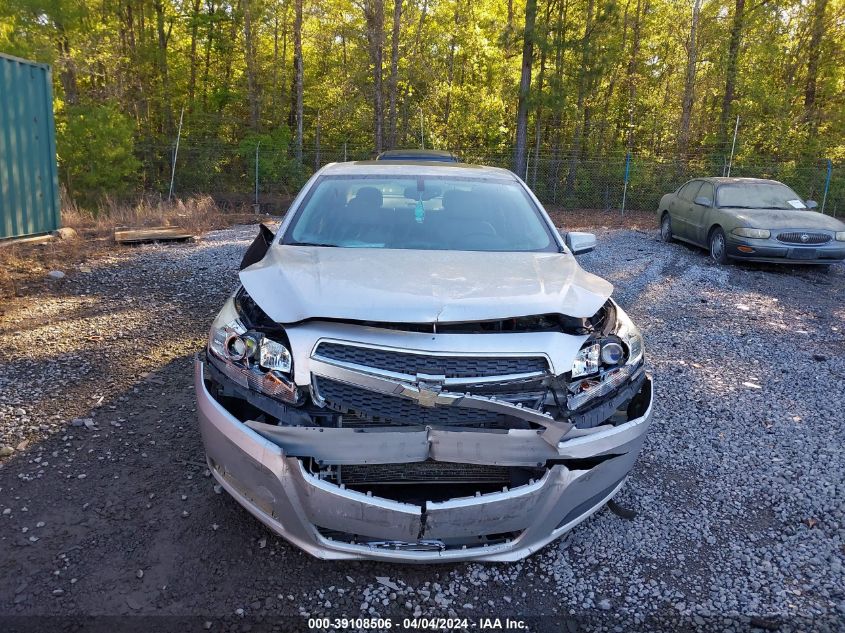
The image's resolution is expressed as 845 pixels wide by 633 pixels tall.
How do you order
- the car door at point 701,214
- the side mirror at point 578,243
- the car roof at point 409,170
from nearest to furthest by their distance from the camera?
the side mirror at point 578,243 < the car roof at point 409,170 < the car door at point 701,214

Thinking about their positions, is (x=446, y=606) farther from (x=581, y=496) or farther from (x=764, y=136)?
(x=764, y=136)

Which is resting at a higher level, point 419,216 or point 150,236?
point 419,216

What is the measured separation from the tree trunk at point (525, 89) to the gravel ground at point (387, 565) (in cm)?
1698

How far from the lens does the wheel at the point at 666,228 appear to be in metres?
12.9

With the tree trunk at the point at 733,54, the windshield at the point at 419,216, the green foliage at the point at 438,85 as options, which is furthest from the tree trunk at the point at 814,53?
the windshield at the point at 419,216

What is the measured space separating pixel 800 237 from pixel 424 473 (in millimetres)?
9626

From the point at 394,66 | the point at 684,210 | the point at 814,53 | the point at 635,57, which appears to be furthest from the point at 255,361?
the point at 635,57

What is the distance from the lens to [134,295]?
7312mm

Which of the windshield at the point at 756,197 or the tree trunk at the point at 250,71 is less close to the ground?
the tree trunk at the point at 250,71

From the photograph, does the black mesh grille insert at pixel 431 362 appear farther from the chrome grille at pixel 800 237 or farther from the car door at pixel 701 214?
the car door at pixel 701 214

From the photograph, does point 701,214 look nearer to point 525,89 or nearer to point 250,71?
point 525,89

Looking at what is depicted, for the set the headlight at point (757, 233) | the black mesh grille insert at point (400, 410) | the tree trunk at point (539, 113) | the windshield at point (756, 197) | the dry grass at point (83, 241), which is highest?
the tree trunk at point (539, 113)

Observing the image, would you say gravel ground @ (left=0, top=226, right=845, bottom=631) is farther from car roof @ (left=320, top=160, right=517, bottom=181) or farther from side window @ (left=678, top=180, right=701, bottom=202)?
side window @ (left=678, top=180, right=701, bottom=202)

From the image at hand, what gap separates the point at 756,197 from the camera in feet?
36.7
